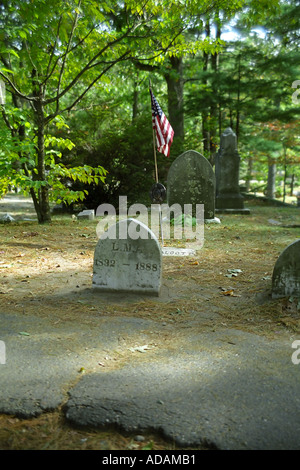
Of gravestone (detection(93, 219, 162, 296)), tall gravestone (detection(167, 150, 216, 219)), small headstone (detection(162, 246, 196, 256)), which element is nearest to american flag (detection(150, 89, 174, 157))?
small headstone (detection(162, 246, 196, 256))

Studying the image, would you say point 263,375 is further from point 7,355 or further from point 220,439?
point 7,355

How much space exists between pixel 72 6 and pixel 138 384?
21.8 ft

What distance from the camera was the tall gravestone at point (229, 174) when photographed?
1224 centimetres

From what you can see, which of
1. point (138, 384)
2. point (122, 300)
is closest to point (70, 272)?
→ point (122, 300)

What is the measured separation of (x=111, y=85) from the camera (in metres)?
12.4

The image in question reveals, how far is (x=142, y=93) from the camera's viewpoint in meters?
19.4

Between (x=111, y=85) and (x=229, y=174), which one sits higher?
(x=111, y=85)

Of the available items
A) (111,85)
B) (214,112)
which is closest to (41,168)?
(111,85)

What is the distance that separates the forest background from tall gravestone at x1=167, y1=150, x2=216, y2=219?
6.71ft

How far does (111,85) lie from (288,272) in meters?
10.3

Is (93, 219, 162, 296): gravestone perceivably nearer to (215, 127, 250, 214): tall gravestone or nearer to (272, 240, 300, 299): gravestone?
(272, 240, 300, 299): gravestone

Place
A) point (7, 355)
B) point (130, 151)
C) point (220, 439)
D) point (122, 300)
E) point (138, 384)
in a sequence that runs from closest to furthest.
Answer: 1. point (220, 439)
2. point (138, 384)
3. point (7, 355)
4. point (122, 300)
5. point (130, 151)

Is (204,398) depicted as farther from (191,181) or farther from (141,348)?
(191,181)

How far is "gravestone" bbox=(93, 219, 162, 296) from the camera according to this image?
4.12 m
